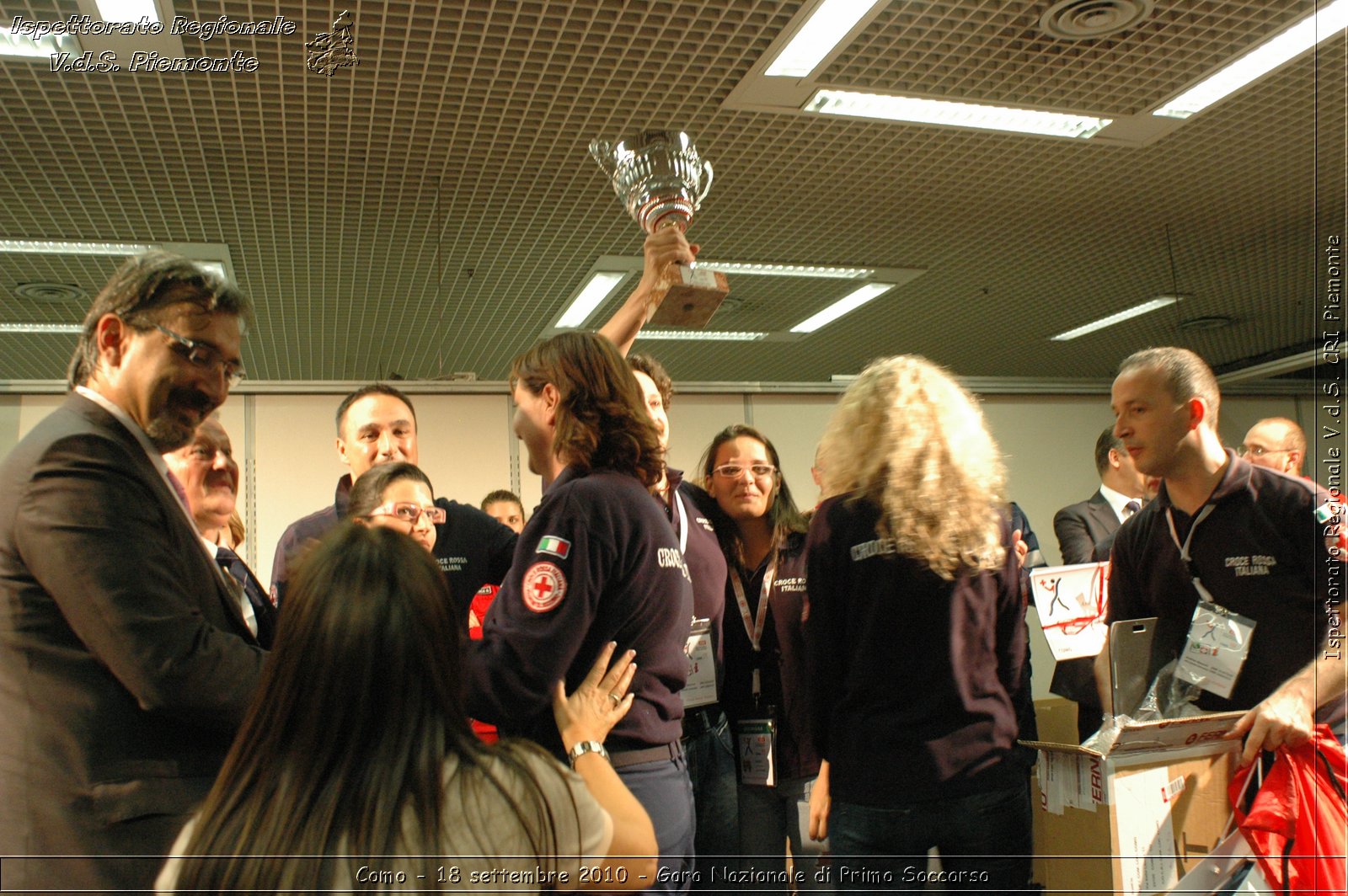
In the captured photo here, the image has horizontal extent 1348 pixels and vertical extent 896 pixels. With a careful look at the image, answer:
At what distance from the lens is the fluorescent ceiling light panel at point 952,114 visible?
393cm

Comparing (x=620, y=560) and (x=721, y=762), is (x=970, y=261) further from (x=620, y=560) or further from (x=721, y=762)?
(x=620, y=560)

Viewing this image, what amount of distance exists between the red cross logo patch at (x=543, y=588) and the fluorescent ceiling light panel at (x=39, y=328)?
588cm

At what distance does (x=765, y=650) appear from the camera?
2.69 meters

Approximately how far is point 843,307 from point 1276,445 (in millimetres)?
3152

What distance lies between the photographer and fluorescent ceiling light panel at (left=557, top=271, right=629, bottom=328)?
226 inches

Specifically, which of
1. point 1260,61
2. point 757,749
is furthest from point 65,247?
point 1260,61

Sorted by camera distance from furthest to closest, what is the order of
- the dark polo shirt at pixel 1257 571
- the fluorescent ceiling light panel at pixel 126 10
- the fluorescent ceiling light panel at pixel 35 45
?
the fluorescent ceiling light panel at pixel 35 45
the fluorescent ceiling light panel at pixel 126 10
the dark polo shirt at pixel 1257 571

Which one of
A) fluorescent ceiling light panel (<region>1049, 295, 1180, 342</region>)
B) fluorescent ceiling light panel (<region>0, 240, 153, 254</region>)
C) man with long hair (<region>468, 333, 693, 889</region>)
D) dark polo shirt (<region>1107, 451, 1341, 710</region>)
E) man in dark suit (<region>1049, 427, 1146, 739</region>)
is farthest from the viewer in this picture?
fluorescent ceiling light panel (<region>1049, 295, 1180, 342</region>)

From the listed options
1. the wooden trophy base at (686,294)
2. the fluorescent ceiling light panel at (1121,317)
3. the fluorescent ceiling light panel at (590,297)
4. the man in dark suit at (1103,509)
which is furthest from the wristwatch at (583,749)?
the fluorescent ceiling light panel at (1121,317)

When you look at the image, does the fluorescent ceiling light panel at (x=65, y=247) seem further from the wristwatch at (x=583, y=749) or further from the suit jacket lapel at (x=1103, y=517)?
the suit jacket lapel at (x=1103, y=517)

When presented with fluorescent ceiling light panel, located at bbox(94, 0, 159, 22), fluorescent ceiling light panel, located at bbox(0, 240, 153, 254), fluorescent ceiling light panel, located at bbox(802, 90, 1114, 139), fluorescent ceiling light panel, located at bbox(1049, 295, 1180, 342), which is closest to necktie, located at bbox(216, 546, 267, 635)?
fluorescent ceiling light panel, located at bbox(94, 0, 159, 22)

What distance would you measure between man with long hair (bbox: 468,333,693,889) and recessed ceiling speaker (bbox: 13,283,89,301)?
4985 millimetres

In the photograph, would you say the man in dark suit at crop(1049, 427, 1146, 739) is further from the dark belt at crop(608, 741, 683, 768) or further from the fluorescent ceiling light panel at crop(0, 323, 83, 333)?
the fluorescent ceiling light panel at crop(0, 323, 83, 333)

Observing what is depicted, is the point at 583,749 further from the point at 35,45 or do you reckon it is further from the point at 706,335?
the point at 706,335
